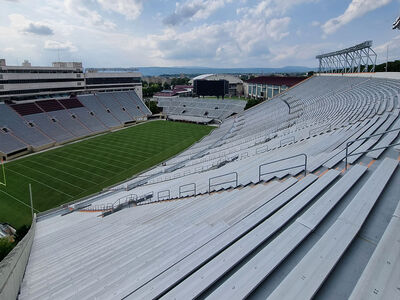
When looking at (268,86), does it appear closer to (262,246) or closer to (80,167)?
(80,167)

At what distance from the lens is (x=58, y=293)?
5.12 metres

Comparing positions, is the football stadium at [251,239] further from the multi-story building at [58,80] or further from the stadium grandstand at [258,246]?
the multi-story building at [58,80]

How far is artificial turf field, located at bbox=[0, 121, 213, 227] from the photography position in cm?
1909

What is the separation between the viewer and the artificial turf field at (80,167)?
19.1 metres

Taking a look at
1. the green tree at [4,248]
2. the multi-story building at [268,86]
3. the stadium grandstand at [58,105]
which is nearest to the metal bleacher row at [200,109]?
the stadium grandstand at [58,105]

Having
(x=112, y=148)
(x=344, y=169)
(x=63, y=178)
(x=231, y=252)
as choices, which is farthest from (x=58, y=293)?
(x=112, y=148)

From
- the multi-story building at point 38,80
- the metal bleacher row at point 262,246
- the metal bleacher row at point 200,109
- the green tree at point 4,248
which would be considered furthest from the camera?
the metal bleacher row at point 200,109

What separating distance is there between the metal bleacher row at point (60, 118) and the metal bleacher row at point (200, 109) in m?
7.80

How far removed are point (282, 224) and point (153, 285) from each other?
2.25 meters

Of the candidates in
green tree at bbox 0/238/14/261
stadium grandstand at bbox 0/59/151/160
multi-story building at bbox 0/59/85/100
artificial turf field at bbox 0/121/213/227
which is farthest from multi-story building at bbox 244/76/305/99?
green tree at bbox 0/238/14/261

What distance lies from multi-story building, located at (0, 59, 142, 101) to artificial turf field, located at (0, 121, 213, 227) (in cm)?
1321

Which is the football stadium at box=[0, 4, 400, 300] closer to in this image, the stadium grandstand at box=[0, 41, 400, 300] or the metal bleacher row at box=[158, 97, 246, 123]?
the stadium grandstand at box=[0, 41, 400, 300]

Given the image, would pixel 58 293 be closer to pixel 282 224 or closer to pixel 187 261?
pixel 187 261

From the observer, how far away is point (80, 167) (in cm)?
2589
